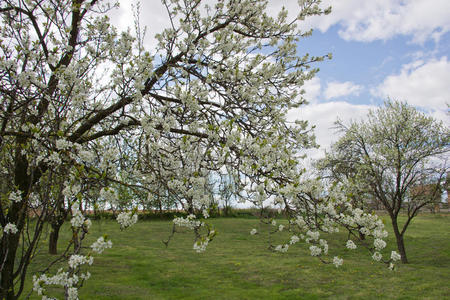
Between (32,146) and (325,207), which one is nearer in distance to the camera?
(325,207)

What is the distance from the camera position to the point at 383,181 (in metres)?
18.3

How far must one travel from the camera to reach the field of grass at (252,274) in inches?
453

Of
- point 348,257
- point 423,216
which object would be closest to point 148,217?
point 348,257

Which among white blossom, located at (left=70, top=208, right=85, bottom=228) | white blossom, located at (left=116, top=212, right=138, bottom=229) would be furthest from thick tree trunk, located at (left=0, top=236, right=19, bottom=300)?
white blossom, located at (left=116, top=212, right=138, bottom=229)

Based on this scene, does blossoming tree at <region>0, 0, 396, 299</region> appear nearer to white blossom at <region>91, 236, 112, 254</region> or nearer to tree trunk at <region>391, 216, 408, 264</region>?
white blossom at <region>91, 236, 112, 254</region>

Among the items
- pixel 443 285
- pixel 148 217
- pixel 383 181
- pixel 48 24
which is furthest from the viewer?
pixel 148 217

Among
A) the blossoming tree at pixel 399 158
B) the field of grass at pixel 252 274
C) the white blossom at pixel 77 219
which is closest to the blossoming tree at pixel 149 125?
the white blossom at pixel 77 219

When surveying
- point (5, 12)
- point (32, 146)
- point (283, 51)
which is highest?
point (5, 12)

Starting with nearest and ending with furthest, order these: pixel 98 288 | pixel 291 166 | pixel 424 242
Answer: pixel 291 166, pixel 98 288, pixel 424 242

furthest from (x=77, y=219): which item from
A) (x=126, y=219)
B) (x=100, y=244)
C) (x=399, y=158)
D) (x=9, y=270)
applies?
(x=399, y=158)

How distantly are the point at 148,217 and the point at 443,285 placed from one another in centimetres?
2926

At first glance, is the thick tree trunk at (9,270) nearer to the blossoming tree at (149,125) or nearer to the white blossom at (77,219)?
the blossoming tree at (149,125)

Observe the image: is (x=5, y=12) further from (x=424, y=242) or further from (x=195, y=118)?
(x=424, y=242)

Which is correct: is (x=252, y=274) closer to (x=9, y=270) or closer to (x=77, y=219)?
(x=9, y=270)
